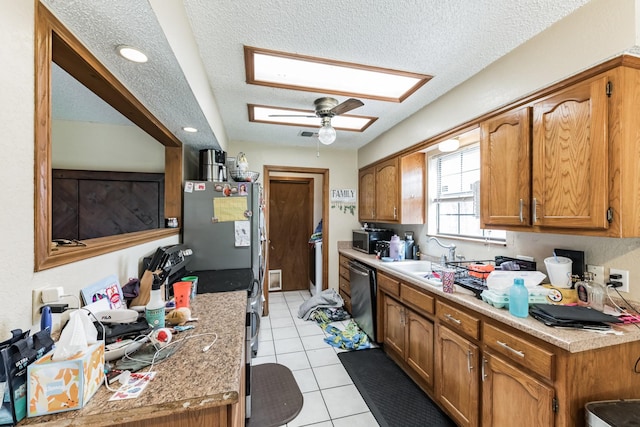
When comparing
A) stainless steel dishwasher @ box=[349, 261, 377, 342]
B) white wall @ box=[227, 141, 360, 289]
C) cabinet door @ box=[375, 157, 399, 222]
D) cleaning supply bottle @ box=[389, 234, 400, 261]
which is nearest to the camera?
stainless steel dishwasher @ box=[349, 261, 377, 342]

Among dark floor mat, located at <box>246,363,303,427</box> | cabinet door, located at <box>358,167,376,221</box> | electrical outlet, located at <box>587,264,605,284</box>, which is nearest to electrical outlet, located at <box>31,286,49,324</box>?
dark floor mat, located at <box>246,363,303,427</box>

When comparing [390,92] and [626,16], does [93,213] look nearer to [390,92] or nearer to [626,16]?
[390,92]

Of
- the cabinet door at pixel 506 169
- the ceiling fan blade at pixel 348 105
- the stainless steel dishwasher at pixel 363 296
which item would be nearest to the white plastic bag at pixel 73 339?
the ceiling fan blade at pixel 348 105

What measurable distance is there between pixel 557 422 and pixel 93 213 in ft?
12.6

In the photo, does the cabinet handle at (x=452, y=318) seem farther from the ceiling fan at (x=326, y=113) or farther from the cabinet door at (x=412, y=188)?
the ceiling fan at (x=326, y=113)

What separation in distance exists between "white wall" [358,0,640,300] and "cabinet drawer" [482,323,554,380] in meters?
0.66

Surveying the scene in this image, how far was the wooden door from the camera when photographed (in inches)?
195

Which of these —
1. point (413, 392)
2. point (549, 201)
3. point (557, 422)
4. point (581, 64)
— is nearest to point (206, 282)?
point (413, 392)

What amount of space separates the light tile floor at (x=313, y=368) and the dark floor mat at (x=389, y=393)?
0.08 metres

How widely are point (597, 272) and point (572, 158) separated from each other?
0.67 meters

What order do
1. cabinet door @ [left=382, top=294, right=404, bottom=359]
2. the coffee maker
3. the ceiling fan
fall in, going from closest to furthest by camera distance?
1. the ceiling fan
2. cabinet door @ [left=382, top=294, right=404, bottom=359]
3. the coffee maker

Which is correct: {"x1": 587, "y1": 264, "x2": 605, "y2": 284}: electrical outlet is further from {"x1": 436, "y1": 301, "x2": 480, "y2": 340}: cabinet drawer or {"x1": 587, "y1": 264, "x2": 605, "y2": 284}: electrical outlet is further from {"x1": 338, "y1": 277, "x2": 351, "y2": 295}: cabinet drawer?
{"x1": 338, "y1": 277, "x2": 351, "y2": 295}: cabinet drawer

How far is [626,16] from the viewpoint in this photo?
119 cm

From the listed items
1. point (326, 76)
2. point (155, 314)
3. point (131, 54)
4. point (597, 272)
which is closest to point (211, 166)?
point (326, 76)
